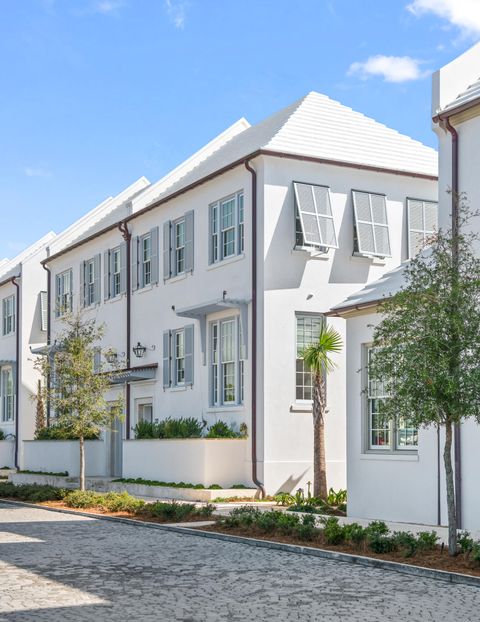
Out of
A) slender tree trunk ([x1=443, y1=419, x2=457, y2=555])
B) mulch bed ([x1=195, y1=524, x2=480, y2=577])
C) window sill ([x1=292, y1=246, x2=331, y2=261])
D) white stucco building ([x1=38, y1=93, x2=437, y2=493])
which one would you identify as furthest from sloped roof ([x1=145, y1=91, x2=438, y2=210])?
slender tree trunk ([x1=443, y1=419, x2=457, y2=555])

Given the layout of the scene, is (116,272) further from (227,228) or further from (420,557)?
(420,557)

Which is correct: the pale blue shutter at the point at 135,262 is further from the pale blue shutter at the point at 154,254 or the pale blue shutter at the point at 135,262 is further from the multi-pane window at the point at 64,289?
the multi-pane window at the point at 64,289

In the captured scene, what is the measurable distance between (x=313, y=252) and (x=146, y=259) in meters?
7.02

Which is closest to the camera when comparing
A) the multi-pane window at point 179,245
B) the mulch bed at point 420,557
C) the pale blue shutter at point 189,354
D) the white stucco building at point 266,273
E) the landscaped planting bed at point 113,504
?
the mulch bed at point 420,557

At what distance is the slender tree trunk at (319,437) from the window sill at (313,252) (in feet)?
10.6

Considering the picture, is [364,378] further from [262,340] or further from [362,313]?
[262,340]

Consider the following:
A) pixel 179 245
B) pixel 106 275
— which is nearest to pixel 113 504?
pixel 179 245

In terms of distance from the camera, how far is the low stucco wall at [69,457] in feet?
97.6

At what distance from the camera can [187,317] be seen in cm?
2502

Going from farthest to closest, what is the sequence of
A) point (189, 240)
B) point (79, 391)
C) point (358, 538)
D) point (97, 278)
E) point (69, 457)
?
point (97, 278) → point (69, 457) → point (189, 240) → point (79, 391) → point (358, 538)

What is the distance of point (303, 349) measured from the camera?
73.9 feet

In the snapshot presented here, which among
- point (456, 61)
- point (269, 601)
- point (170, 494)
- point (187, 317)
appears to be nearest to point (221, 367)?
point (187, 317)

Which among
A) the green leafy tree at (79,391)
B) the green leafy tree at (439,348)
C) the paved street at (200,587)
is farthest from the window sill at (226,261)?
the green leafy tree at (439,348)

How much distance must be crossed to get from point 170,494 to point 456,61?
37.9ft
